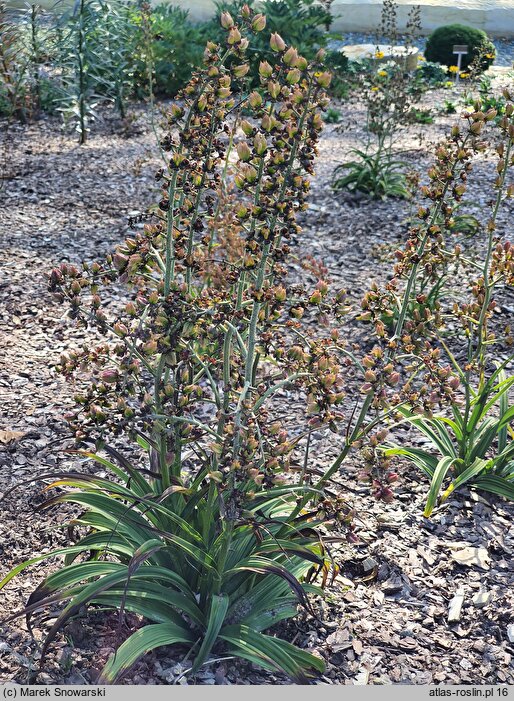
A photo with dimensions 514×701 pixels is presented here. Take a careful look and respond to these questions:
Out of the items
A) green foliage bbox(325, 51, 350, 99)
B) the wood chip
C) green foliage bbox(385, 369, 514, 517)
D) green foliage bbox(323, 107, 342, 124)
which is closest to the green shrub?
green foliage bbox(325, 51, 350, 99)

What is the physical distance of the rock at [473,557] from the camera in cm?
286

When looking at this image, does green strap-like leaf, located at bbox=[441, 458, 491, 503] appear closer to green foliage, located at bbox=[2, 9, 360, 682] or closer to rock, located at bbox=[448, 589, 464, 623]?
rock, located at bbox=[448, 589, 464, 623]

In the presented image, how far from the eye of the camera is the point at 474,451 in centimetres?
327

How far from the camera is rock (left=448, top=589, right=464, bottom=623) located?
8.62 ft

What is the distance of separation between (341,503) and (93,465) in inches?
60.3

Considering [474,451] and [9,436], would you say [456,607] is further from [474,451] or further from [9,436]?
[9,436]

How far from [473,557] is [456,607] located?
27 cm

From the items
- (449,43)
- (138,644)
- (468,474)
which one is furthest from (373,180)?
(449,43)

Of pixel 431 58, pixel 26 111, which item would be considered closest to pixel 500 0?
pixel 431 58

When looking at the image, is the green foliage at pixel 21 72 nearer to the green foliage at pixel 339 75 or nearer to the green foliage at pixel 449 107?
the green foliage at pixel 339 75

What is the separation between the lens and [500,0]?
1795 cm

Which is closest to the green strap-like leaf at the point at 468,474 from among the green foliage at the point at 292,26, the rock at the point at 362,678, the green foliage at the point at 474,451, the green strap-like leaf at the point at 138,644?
the green foliage at the point at 474,451

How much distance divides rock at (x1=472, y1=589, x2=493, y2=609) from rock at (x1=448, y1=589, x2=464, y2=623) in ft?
0.16

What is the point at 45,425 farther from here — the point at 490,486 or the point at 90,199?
the point at 90,199
